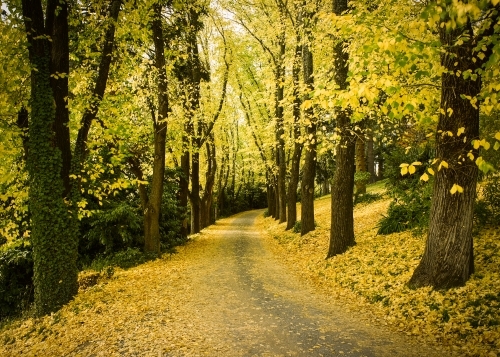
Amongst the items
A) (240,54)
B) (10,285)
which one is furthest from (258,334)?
(240,54)

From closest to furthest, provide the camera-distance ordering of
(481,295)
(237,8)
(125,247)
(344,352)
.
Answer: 1. (344,352)
2. (481,295)
3. (125,247)
4. (237,8)

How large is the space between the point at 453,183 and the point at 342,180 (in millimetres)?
4267

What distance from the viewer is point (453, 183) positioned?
241 inches

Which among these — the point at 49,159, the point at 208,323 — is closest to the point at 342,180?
the point at 208,323

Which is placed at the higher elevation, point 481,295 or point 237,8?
point 237,8

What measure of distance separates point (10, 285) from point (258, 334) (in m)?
10.3

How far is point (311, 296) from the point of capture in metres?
7.81

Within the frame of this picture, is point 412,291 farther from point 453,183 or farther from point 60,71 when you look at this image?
point 60,71

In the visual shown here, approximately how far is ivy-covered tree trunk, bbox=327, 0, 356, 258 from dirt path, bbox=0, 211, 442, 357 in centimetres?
199

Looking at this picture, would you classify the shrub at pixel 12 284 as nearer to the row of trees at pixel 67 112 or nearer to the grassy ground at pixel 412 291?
the row of trees at pixel 67 112

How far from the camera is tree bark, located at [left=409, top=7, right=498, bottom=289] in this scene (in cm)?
589

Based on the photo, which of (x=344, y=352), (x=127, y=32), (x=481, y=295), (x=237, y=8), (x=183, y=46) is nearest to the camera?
(x=344, y=352)

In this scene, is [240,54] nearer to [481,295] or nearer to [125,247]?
[125,247]

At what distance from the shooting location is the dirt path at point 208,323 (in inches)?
208
